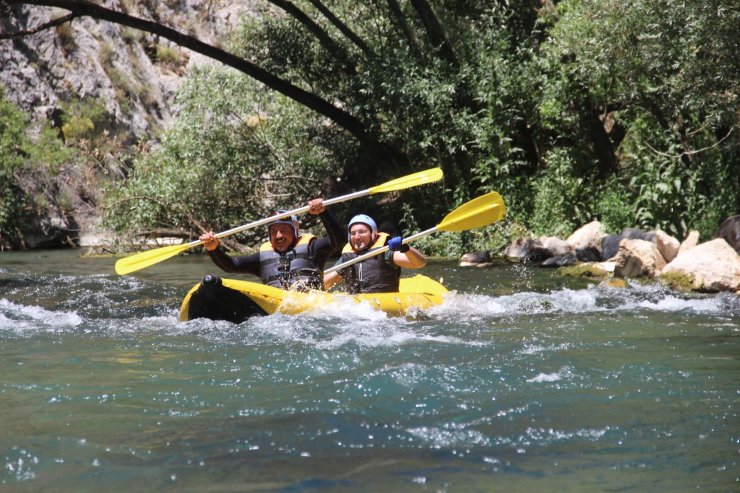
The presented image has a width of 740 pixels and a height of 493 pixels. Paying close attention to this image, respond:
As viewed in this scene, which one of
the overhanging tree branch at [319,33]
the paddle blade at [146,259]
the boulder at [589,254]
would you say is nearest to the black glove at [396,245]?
the paddle blade at [146,259]

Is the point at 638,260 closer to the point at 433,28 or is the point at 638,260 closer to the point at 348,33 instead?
the point at 433,28

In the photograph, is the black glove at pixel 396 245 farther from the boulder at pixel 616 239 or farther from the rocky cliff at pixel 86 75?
the rocky cliff at pixel 86 75

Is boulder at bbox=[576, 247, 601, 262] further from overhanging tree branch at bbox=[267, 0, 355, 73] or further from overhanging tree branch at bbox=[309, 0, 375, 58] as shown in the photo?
overhanging tree branch at bbox=[267, 0, 355, 73]

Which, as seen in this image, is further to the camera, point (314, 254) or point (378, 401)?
point (314, 254)

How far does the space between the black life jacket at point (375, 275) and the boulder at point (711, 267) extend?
9.95 ft

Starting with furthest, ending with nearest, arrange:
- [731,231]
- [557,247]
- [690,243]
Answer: [557,247], [690,243], [731,231]

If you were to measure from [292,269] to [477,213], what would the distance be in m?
1.94

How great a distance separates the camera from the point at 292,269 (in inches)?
279

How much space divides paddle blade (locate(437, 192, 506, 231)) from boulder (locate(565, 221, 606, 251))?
3826mm

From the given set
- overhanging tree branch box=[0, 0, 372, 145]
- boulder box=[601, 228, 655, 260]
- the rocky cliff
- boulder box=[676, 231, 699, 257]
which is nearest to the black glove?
boulder box=[676, 231, 699, 257]

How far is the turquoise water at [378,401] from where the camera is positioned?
3.02m

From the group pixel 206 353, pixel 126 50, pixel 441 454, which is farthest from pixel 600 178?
pixel 126 50

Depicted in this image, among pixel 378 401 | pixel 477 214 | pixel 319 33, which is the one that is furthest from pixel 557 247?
pixel 378 401

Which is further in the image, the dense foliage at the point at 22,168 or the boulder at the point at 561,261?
the dense foliage at the point at 22,168
